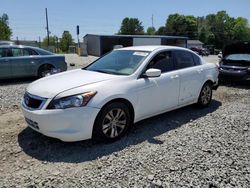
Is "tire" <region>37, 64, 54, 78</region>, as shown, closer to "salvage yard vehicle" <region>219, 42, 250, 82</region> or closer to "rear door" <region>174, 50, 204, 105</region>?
"rear door" <region>174, 50, 204, 105</region>

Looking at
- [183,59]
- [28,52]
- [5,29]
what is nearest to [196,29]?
[5,29]

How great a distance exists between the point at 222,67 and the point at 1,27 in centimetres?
4487

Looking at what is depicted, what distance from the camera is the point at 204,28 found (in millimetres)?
81688

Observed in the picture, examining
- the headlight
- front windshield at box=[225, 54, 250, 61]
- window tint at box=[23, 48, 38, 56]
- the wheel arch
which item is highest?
window tint at box=[23, 48, 38, 56]

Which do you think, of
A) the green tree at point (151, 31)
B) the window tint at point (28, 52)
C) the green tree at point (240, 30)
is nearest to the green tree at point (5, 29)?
the window tint at point (28, 52)

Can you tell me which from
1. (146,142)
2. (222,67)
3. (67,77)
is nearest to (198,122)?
(146,142)

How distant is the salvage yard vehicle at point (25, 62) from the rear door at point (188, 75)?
5.28 metres

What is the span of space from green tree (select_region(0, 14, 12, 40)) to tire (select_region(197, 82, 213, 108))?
45.7 meters

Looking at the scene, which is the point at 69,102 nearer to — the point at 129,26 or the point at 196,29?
the point at 196,29

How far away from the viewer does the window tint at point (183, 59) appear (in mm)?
5371

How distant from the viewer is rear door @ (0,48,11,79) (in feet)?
29.5

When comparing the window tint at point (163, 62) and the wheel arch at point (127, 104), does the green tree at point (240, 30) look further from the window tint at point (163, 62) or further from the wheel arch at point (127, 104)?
the wheel arch at point (127, 104)

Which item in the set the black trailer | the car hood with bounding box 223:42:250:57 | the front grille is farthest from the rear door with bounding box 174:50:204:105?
the black trailer

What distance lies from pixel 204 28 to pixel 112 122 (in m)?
84.4
